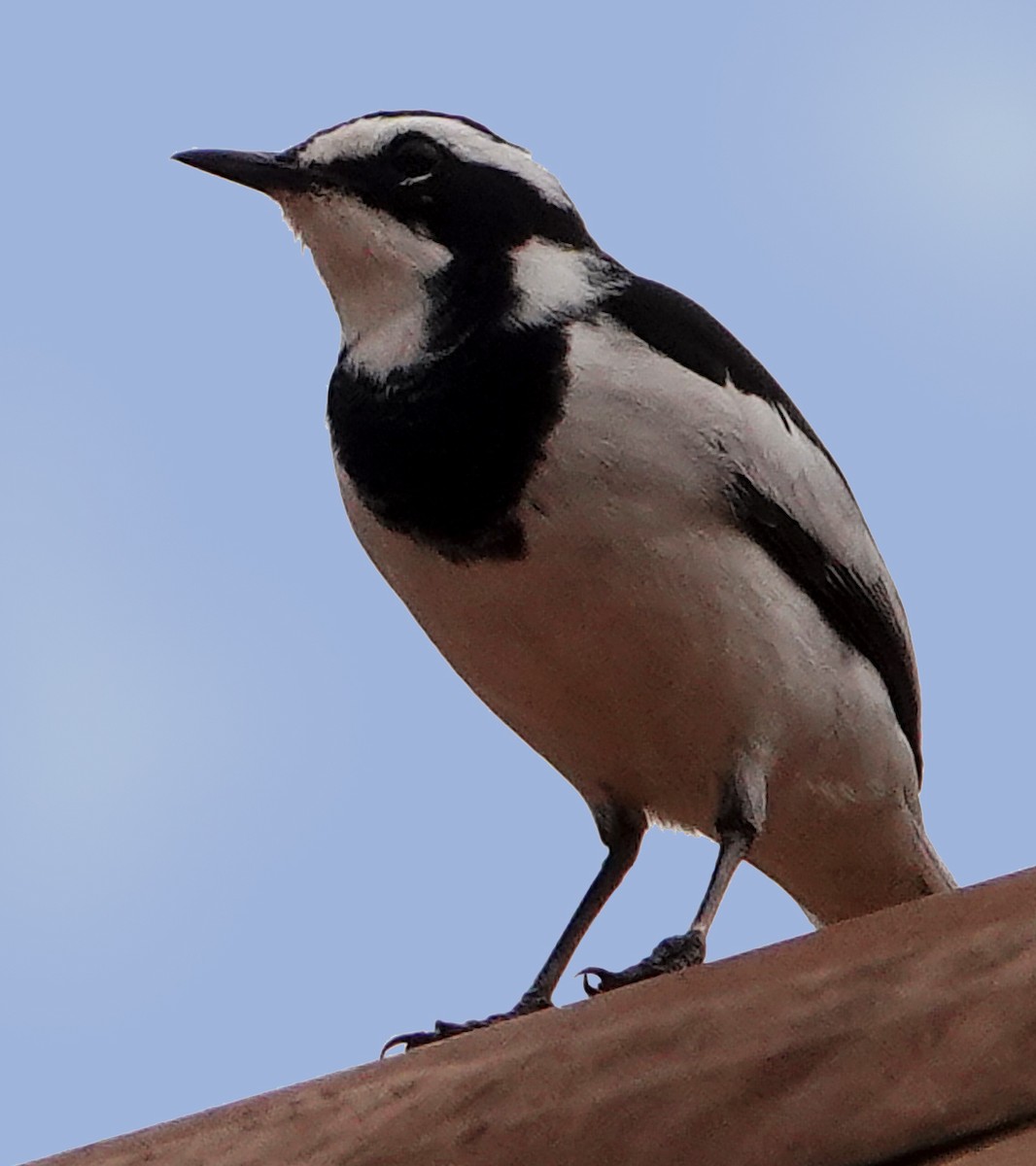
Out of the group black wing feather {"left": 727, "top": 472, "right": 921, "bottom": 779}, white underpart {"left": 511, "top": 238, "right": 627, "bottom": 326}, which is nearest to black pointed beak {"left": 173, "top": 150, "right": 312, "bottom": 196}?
white underpart {"left": 511, "top": 238, "right": 627, "bottom": 326}

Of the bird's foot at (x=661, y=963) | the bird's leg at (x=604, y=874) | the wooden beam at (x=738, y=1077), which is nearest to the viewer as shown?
the wooden beam at (x=738, y=1077)

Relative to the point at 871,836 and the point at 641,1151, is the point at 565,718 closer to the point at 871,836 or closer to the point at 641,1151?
the point at 871,836

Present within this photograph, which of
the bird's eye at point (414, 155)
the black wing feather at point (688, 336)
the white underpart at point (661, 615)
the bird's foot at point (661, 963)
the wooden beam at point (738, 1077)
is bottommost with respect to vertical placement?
the wooden beam at point (738, 1077)

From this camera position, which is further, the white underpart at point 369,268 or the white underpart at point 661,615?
the white underpart at point 369,268

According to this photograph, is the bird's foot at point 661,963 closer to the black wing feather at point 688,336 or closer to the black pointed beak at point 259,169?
the black wing feather at point 688,336

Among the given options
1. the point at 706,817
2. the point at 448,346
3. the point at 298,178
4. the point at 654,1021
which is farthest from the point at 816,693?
the point at 654,1021

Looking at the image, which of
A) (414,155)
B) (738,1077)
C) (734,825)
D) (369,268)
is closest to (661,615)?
(734,825)

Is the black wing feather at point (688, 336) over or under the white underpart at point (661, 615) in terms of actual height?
over

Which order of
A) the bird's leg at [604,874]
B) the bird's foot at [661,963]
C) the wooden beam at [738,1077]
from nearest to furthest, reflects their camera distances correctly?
the wooden beam at [738,1077] → the bird's foot at [661,963] → the bird's leg at [604,874]

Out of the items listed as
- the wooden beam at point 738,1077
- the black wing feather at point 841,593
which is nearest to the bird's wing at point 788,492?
the black wing feather at point 841,593
